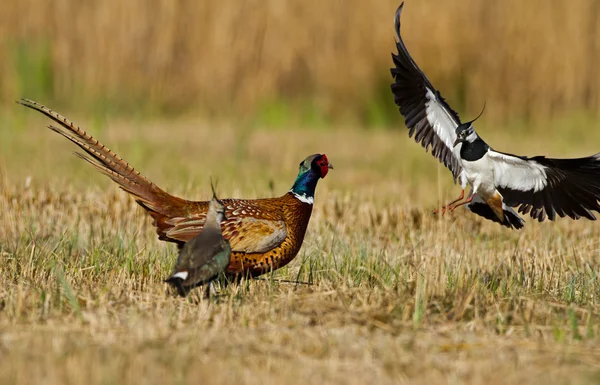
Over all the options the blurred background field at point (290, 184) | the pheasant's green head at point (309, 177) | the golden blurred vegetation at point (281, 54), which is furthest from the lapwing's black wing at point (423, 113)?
the golden blurred vegetation at point (281, 54)

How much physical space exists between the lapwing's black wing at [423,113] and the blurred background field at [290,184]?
1.75ft

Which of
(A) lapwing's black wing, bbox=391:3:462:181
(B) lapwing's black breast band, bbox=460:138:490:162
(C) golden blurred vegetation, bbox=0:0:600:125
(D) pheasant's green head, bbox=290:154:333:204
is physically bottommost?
(D) pheasant's green head, bbox=290:154:333:204

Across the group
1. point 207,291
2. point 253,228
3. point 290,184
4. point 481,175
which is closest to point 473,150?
point 481,175

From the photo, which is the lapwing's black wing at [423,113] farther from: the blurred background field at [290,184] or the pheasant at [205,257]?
the pheasant at [205,257]

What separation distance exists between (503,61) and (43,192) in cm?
710

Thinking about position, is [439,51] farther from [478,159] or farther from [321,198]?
[478,159]

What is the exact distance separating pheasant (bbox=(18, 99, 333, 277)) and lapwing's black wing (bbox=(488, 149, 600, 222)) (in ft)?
3.53

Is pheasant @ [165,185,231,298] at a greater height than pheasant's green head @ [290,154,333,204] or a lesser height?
lesser

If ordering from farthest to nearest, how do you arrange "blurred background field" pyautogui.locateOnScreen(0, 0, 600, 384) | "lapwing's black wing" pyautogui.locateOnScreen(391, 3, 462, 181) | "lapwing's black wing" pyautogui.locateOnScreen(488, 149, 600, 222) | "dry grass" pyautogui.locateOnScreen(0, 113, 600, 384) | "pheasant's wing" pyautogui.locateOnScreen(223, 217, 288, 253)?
"lapwing's black wing" pyautogui.locateOnScreen(391, 3, 462, 181) → "lapwing's black wing" pyautogui.locateOnScreen(488, 149, 600, 222) → "pheasant's wing" pyautogui.locateOnScreen(223, 217, 288, 253) → "blurred background field" pyautogui.locateOnScreen(0, 0, 600, 384) → "dry grass" pyautogui.locateOnScreen(0, 113, 600, 384)

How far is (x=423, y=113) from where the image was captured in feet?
20.8

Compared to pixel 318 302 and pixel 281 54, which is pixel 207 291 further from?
pixel 281 54

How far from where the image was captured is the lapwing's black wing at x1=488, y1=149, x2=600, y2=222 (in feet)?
18.6

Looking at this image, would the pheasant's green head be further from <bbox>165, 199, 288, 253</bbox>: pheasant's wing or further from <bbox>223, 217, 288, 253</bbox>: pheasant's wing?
<bbox>223, 217, 288, 253</bbox>: pheasant's wing

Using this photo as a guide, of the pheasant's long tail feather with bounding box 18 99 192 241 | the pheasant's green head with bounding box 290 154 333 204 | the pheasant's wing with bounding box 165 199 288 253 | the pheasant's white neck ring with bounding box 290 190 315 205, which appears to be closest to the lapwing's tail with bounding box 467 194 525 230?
the pheasant's green head with bounding box 290 154 333 204
